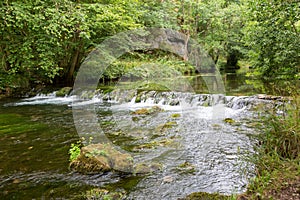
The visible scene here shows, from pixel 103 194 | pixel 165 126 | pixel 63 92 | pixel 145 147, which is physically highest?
pixel 63 92

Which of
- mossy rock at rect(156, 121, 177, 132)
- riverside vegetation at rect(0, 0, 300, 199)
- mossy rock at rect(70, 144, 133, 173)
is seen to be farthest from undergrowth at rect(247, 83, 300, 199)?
mossy rock at rect(156, 121, 177, 132)

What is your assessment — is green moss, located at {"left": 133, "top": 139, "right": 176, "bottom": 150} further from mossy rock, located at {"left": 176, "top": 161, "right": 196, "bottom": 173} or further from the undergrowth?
the undergrowth

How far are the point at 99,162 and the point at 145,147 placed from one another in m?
1.20

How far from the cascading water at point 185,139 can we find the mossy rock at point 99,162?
0.64 ft

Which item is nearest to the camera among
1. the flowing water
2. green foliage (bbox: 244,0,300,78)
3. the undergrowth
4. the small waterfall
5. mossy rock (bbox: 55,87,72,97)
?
the undergrowth

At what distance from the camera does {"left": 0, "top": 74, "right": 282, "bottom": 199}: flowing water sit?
10.0ft

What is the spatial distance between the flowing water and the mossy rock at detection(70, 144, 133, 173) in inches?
4.3

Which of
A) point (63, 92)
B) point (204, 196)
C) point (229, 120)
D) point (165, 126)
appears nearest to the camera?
point (204, 196)

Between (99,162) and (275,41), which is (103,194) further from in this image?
(275,41)

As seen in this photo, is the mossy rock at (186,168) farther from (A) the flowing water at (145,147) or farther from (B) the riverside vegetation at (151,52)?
(B) the riverside vegetation at (151,52)

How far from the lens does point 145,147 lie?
4535 mm

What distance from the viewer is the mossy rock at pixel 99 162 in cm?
350

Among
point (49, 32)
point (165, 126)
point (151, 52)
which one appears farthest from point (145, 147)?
point (151, 52)

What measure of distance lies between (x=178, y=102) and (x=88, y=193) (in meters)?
6.60
